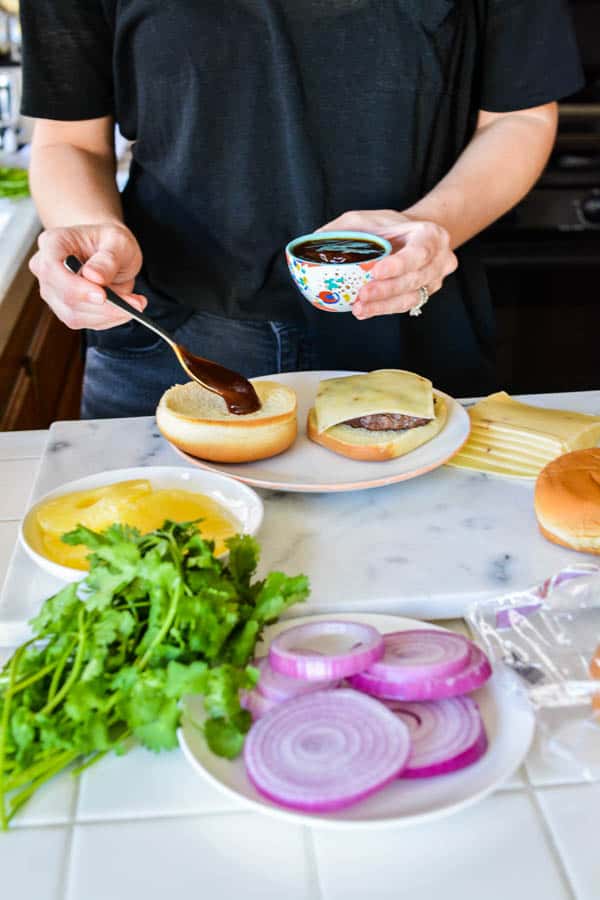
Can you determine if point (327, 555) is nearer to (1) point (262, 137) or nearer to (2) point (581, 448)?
(2) point (581, 448)

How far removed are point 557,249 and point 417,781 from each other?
2.02 metres

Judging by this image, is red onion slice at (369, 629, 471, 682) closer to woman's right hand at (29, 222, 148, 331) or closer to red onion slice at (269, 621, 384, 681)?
red onion slice at (269, 621, 384, 681)

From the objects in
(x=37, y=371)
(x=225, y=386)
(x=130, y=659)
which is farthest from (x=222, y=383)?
(x=37, y=371)

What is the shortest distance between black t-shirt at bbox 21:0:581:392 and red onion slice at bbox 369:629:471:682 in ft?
2.39

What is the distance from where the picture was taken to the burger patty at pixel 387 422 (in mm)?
1166

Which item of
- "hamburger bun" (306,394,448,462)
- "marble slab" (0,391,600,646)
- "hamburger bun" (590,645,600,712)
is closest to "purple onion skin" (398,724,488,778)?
"hamburger bun" (590,645,600,712)

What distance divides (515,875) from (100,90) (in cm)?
118

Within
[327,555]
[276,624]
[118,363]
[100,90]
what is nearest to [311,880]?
[276,624]

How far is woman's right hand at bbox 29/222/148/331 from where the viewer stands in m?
1.14

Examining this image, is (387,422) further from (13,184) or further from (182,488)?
(13,184)

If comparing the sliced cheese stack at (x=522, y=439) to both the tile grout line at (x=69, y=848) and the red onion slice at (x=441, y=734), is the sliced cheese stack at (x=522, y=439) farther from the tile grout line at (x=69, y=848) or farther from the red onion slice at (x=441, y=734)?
the tile grout line at (x=69, y=848)

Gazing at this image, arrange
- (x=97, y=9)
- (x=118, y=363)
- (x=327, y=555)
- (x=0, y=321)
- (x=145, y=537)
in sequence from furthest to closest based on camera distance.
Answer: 1. (x=0, y=321)
2. (x=118, y=363)
3. (x=97, y=9)
4. (x=327, y=555)
5. (x=145, y=537)

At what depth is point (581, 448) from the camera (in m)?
1.17

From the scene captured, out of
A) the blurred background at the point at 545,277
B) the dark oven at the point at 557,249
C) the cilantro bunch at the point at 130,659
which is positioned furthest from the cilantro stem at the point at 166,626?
the dark oven at the point at 557,249
